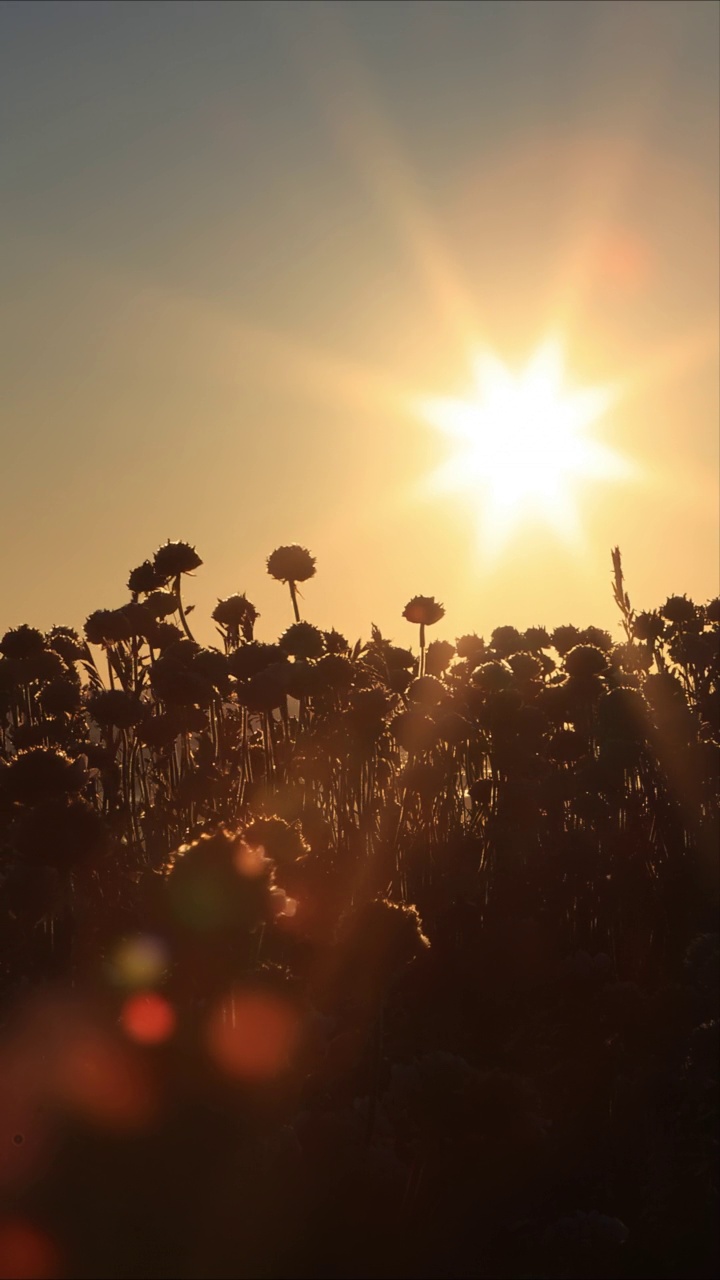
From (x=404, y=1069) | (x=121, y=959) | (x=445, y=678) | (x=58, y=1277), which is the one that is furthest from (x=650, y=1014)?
(x=445, y=678)

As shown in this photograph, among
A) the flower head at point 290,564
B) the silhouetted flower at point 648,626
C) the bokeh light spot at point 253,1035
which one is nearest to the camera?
the bokeh light spot at point 253,1035

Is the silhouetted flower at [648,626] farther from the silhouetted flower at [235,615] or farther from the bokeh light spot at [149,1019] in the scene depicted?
the bokeh light spot at [149,1019]

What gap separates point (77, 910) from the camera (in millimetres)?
8695

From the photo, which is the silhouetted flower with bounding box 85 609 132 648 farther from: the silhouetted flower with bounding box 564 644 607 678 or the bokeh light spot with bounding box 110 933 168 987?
the silhouetted flower with bounding box 564 644 607 678

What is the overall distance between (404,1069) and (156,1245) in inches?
56.7

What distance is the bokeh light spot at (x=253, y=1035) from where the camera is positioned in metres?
6.38

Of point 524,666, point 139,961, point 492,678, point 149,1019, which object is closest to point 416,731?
point 492,678

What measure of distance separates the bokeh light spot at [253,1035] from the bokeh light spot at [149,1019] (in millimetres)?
390

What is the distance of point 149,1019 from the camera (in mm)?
6891

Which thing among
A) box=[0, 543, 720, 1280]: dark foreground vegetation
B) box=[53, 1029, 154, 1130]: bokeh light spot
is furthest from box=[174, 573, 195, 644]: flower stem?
box=[53, 1029, 154, 1130]: bokeh light spot

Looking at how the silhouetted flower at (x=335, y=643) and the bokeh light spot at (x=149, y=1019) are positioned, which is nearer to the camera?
the bokeh light spot at (x=149, y=1019)

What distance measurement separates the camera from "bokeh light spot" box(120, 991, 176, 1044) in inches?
266

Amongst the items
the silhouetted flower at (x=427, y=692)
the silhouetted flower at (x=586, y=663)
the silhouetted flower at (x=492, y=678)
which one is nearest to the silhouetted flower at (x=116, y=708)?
the silhouetted flower at (x=427, y=692)

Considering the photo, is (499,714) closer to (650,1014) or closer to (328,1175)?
(650,1014)
